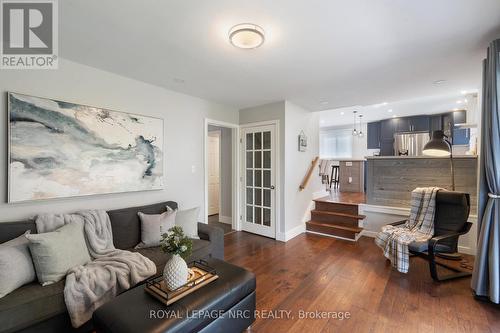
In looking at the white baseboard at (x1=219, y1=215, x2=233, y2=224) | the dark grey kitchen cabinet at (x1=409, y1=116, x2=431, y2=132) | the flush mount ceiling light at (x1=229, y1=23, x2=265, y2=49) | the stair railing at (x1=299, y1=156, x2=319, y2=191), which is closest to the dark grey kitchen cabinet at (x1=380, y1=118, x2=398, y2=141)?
the dark grey kitchen cabinet at (x1=409, y1=116, x2=431, y2=132)

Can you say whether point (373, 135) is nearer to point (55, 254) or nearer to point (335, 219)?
point (335, 219)

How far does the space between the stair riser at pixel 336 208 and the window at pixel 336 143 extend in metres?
5.11

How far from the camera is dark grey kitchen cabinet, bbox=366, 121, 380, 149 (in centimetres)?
798

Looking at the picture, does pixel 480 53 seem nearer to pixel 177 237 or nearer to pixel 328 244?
pixel 328 244

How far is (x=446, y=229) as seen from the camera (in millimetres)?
2855

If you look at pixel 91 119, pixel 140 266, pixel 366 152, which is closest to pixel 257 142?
pixel 91 119

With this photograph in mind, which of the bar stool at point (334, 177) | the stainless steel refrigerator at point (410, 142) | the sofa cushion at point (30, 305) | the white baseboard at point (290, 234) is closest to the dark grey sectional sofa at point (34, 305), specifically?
the sofa cushion at point (30, 305)

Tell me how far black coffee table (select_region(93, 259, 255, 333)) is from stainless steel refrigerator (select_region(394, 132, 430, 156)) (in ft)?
23.1

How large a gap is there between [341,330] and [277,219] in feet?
7.45

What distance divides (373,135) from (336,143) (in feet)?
5.19

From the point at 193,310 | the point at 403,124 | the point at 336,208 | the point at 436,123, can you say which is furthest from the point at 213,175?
the point at 436,123

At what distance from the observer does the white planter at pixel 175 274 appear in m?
1.55

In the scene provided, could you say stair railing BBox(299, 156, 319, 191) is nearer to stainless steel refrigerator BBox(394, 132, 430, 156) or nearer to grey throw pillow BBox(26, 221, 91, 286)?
grey throw pillow BBox(26, 221, 91, 286)

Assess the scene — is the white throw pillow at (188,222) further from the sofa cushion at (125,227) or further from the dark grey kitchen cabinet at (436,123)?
the dark grey kitchen cabinet at (436,123)
